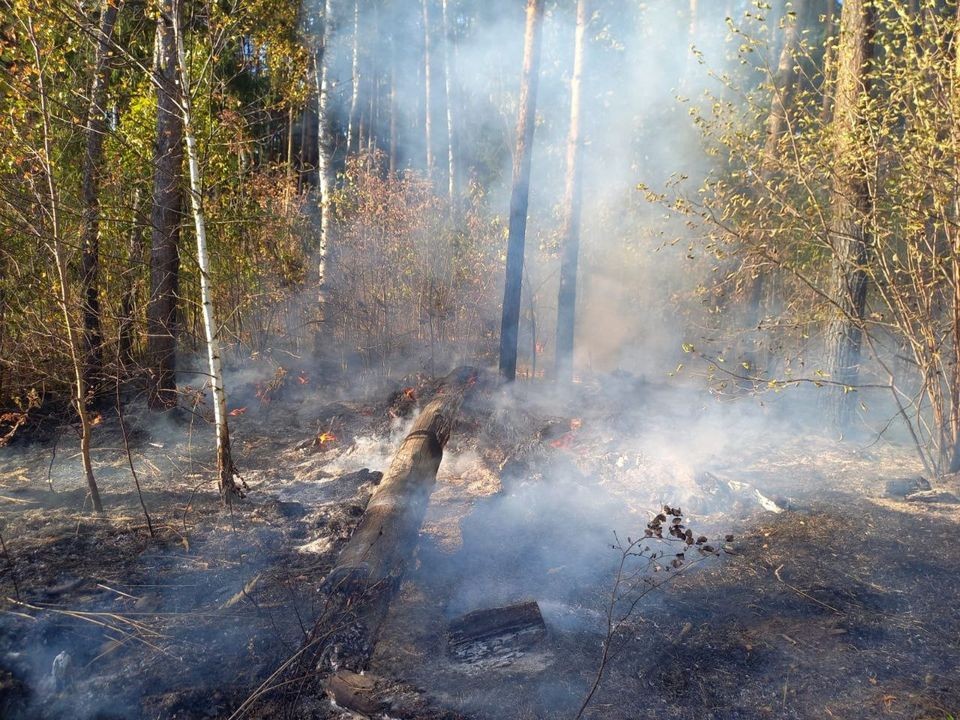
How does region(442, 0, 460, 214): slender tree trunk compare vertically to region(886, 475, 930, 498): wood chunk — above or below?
above

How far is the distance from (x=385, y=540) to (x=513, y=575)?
36.3 inches

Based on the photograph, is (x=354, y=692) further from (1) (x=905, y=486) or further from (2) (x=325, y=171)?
(2) (x=325, y=171)

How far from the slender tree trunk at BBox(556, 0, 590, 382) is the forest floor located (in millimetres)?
2961

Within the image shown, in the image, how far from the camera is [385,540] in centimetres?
430

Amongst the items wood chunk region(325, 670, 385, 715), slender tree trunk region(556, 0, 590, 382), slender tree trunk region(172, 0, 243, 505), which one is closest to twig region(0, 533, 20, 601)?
slender tree trunk region(172, 0, 243, 505)

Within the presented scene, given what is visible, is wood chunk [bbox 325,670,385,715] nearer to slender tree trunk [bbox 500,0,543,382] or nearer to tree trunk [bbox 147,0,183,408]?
tree trunk [bbox 147,0,183,408]

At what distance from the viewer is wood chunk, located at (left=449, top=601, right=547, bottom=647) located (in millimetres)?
3535

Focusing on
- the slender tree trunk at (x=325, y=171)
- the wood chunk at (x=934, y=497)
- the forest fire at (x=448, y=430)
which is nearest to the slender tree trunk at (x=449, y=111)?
the slender tree trunk at (x=325, y=171)

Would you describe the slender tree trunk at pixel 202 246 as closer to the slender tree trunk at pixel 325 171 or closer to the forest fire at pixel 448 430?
the forest fire at pixel 448 430

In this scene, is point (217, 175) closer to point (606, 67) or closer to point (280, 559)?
point (280, 559)

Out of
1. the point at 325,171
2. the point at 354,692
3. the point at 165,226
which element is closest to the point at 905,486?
the point at 354,692

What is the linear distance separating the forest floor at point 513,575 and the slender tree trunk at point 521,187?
4.52 ft

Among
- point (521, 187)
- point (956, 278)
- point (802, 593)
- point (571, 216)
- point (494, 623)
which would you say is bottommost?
point (802, 593)

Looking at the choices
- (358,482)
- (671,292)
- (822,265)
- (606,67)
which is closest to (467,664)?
(358,482)
